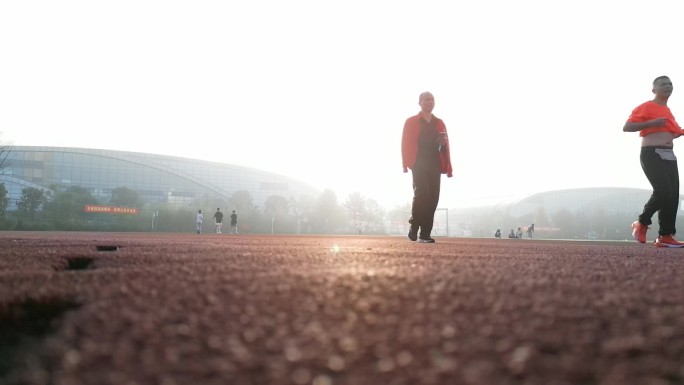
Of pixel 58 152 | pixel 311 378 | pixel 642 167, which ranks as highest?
pixel 58 152

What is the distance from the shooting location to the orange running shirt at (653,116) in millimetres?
5043

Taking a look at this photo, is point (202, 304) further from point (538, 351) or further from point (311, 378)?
point (538, 351)

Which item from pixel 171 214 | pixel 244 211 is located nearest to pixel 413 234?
pixel 171 214

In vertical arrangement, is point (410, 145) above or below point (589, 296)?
above

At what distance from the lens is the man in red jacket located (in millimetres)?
5660

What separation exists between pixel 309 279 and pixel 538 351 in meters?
0.57

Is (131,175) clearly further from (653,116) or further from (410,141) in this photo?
(653,116)

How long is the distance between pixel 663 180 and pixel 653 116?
25.6 inches

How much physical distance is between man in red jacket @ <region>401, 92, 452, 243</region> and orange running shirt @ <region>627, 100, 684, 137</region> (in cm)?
191

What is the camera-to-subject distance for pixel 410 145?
18.4ft

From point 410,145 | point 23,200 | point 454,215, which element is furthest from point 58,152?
point 410,145

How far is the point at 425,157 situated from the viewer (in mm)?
5746

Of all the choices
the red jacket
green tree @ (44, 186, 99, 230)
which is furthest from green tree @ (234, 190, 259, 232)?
the red jacket

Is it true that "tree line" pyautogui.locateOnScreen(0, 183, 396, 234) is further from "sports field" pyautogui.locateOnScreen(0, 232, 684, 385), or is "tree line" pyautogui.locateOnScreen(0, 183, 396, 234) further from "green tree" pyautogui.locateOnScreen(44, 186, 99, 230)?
"sports field" pyautogui.locateOnScreen(0, 232, 684, 385)
